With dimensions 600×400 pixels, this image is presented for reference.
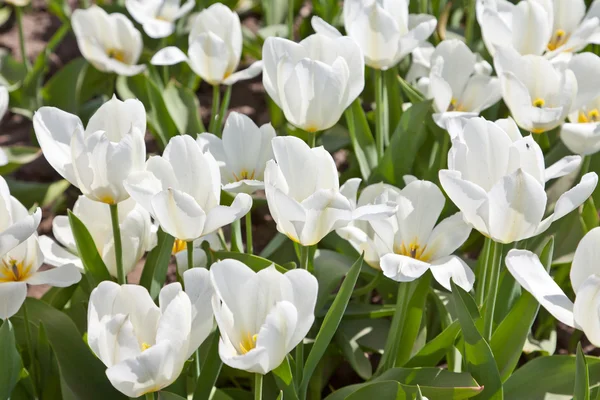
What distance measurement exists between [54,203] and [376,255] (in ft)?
4.05

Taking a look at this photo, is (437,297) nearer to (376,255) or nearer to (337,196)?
(376,255)

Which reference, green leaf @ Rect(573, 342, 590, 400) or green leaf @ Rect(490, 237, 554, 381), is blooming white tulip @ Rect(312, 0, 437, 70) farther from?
green leaf @ Rect(573, 342, 590, 400)

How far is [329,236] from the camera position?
178 centimetres

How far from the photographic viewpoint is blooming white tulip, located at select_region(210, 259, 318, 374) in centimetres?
100

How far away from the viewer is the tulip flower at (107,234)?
1.39 meters

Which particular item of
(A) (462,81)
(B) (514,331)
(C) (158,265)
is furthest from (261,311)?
(A) (462,81)

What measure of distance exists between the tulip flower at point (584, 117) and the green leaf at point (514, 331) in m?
0.31

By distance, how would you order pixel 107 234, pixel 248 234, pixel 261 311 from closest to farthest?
pixel 261 311 < pixel 107 234 < pixel 248 234

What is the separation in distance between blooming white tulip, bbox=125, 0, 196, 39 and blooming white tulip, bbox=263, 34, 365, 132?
2.64 feet

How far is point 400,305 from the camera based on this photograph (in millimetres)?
1365

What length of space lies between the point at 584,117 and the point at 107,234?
958 mm

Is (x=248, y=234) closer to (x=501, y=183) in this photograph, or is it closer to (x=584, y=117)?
(x=501, y=183)

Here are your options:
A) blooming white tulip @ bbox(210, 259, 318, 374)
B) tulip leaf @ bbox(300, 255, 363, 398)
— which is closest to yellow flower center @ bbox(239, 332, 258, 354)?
blooming white tulip @ bbox(210, 259, 318, 374)

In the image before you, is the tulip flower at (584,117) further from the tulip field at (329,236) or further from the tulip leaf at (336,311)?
the tulip leaf at (336,311)
